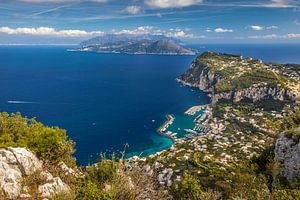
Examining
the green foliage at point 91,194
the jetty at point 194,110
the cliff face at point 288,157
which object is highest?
the green foliage at point 91,194

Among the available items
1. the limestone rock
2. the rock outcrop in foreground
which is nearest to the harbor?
the rock outcrop in foreground

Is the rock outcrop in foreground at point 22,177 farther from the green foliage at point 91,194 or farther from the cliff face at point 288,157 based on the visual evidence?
the cliff face at point 288,157

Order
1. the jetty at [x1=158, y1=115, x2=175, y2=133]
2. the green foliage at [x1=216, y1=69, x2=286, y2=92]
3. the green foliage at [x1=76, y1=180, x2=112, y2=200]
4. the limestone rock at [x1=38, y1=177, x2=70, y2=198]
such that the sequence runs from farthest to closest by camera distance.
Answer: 1. the green foliage at [x1=216, y1=69, x2=286, y2=92]
2. the jetty at [x1=158, y1=115, x2=175, y2=133]
3. the limestone rock at [x1=38, y1=177, x2=70, y2=198]
4. the green foliage at [x1=76, y1=180, x2=112, y2=200]

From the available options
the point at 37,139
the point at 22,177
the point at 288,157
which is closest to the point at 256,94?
the point at 288,157

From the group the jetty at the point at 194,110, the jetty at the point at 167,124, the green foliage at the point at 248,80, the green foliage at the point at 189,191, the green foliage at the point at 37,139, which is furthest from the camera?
the green foliage at the point at 248,80

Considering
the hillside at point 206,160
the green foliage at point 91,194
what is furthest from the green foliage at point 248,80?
the green foliage at point 91,194

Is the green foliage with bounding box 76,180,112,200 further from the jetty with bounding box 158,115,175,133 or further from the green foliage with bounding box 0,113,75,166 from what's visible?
the jetty with bounding box 158,115,175,133

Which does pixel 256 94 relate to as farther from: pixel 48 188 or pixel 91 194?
pixel 91 194
